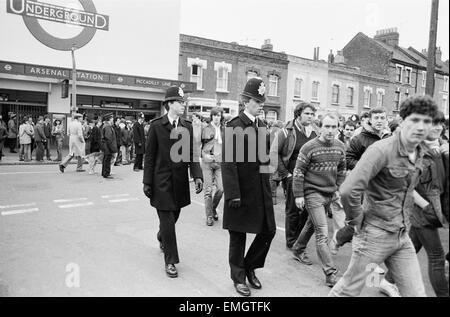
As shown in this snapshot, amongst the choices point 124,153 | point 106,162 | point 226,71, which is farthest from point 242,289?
point 226,71

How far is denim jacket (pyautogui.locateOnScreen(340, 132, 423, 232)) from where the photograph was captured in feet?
9.50

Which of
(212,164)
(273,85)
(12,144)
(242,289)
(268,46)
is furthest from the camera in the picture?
(268,46)

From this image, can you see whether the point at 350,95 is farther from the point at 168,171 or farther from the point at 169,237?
the point at 169,237

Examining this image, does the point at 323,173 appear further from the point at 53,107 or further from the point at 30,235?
the point at 53,107

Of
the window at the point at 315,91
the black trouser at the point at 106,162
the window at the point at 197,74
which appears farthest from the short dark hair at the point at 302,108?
the window at the point at 315,91

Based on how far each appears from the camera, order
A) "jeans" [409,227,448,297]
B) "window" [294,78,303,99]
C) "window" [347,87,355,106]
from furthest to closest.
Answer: "window" [347,87,355,106], "window" [294,78,303,99], "jeans" [409,227,448,297]

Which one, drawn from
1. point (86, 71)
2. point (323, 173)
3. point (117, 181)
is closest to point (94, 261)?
point (323, 173)

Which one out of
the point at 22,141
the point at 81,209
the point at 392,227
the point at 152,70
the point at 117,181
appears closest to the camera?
the point at 392,227

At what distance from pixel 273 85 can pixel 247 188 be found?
2612cm

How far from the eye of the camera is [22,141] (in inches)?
603

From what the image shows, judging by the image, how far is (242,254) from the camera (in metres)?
4.09

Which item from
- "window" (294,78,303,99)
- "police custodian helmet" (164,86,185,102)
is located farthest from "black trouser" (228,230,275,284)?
"window" (294,78,303,99)

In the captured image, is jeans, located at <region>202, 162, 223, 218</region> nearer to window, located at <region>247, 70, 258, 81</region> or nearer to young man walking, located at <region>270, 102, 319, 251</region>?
young man walking, located at <region>270, 102, 319, 251</region>

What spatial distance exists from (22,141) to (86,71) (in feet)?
18.9
